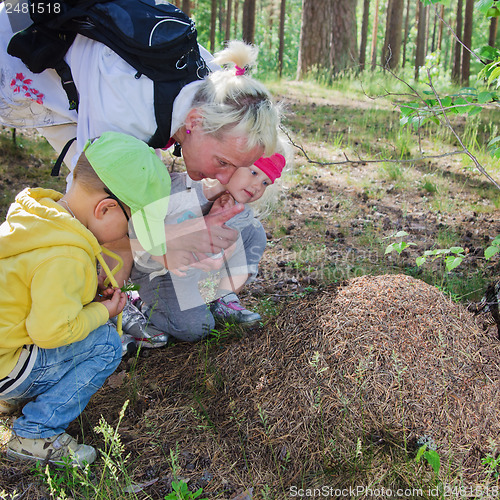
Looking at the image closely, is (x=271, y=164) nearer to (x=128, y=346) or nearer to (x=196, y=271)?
(x=196, y=271)

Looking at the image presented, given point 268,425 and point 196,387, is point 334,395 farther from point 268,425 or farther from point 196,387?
point 196,387

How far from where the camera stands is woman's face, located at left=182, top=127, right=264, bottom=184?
2660mm

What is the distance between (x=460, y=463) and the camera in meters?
2.01

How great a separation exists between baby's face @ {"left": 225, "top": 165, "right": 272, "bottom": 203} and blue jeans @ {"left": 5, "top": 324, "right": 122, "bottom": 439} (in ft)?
4.33

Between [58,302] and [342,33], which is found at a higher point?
[342,33]

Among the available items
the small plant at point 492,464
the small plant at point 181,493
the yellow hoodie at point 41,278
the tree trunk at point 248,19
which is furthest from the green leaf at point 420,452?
the tree trunk at point 248,19

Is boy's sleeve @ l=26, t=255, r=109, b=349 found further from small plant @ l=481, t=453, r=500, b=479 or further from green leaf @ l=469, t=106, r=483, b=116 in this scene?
green leaf @ l=469, t=106, r=483, b=116

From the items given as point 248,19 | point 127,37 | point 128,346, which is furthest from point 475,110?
point 248,19

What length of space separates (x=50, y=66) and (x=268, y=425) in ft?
7.16

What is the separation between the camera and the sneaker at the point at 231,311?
307 centimetres

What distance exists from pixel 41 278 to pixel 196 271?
140cm

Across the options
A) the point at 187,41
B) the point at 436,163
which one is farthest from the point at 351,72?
the point at 187,41

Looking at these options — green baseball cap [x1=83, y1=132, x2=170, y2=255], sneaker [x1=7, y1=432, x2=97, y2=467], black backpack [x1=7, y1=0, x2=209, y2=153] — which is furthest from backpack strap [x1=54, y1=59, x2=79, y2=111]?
sneaker [x1=7, y1=432, x2=97, y2=467]

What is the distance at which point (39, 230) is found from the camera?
73.7 inches
